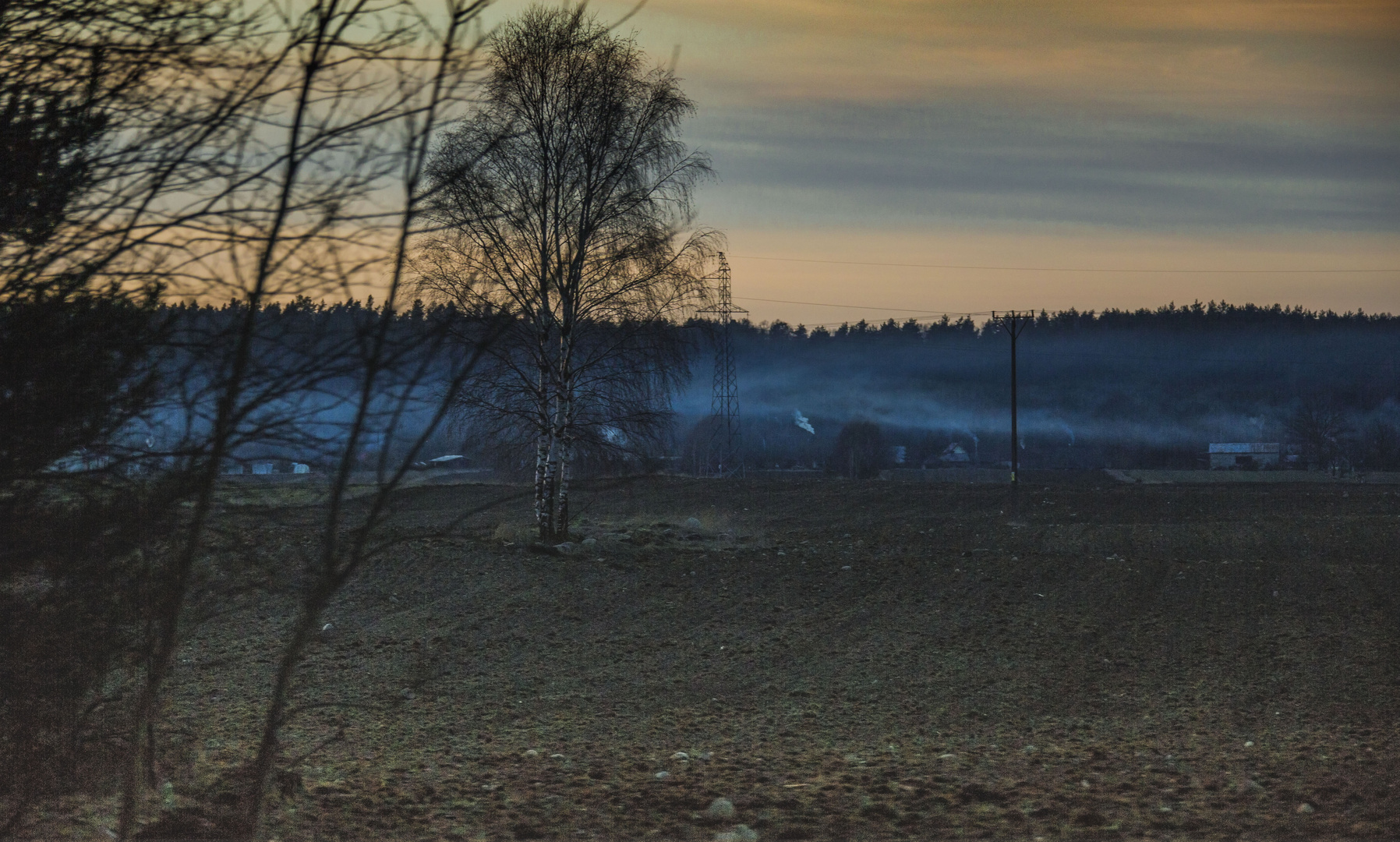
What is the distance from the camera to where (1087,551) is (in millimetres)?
19578

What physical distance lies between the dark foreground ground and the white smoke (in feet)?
241

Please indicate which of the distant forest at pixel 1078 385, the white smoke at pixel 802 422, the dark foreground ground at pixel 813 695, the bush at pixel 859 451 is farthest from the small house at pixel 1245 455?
the dark foreground ground at pixel 813 695

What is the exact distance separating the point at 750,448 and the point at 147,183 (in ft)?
269

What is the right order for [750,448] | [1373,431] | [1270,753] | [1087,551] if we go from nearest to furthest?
[1270,753] < [1087,551] < [1373,431] < [750,448]

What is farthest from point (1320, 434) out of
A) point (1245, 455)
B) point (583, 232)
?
point (583, 232)

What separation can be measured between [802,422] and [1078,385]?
3231 centimetres

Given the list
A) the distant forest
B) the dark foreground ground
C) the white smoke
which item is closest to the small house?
the distant forest

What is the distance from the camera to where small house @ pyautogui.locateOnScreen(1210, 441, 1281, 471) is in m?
74.6

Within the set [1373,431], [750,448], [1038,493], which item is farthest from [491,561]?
[1373,431]

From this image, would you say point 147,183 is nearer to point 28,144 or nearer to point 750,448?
point 28,144

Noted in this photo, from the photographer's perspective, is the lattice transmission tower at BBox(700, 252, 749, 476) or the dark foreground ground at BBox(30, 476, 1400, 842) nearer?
the dark foreground ground at BBox(30, 476, 1400, 842)

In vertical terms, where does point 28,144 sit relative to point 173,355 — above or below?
above

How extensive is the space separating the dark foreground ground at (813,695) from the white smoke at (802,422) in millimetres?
73577

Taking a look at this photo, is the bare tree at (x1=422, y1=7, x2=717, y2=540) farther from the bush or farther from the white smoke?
the white smoke
